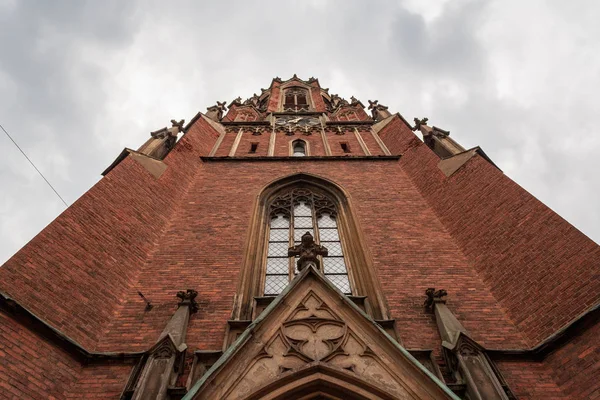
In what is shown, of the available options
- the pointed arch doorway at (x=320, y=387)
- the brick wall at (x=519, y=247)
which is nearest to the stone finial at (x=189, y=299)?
the pointed arch doorway at (x=320, y=387)

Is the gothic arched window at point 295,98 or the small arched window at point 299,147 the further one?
the gothic arched window at point 295,98

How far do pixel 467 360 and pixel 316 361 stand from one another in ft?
5.65

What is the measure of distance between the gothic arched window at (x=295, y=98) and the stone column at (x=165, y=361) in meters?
17.2

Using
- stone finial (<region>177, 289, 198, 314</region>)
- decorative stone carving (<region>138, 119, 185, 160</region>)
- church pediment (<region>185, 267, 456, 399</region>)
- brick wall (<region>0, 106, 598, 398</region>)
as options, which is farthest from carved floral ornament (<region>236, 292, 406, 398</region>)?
decorative stone carving (<region>138, 119, 185, 160</region>)

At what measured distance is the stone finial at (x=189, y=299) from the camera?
613 cm

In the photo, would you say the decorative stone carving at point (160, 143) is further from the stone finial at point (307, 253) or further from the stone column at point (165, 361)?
the stone column at point (165, 361)

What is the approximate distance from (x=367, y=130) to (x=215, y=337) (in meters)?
11.3

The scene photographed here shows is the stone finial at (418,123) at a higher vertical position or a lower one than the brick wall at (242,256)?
higher

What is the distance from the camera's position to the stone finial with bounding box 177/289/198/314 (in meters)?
6.13

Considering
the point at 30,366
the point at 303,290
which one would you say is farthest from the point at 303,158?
the point at 30,366

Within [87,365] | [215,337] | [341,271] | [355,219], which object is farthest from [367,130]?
[87,365]

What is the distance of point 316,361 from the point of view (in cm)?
470

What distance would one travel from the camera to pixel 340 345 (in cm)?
496

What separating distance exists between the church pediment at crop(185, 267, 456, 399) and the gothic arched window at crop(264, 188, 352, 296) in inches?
75.0
